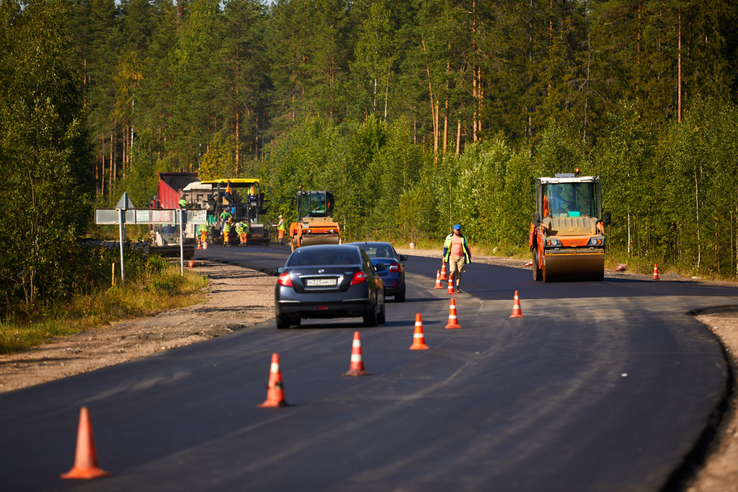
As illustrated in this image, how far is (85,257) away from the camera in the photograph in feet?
102

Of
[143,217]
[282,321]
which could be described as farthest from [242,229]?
[282,321]

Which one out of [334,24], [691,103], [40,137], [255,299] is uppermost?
[334,24]

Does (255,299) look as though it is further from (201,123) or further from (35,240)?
(201,123)

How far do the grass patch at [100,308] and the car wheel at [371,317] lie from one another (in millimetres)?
6386

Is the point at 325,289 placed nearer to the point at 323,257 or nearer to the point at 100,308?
the point at 323,257

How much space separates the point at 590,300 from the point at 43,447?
19.2 meters

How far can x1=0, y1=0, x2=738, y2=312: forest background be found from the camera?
3778cm

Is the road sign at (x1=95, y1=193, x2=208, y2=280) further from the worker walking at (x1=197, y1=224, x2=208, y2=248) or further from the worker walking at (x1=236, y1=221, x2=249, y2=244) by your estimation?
the worker walking at (x1=236, y1=221, x2=249, y2=244)

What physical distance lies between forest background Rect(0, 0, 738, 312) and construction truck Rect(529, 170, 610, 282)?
12.1m

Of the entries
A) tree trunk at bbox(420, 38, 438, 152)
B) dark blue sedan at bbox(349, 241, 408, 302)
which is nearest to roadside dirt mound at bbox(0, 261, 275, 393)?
dark blue sedan at bbox(349, 241, 408, 302)

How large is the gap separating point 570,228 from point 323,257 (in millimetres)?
14844

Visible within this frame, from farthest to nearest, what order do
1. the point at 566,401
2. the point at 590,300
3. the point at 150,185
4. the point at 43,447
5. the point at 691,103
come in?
the point at 150,185
the point at 691,103
the point at 590,300
the point at 566,401
the point at 43,447

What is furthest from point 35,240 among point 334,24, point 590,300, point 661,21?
point 334,24

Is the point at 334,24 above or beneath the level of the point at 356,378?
above
